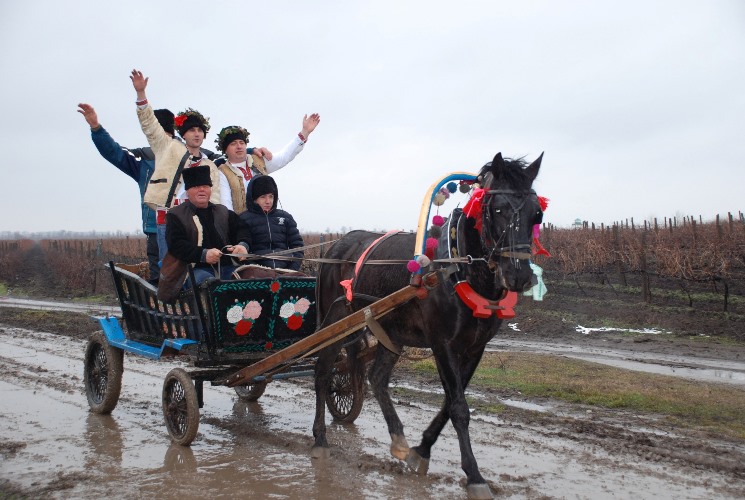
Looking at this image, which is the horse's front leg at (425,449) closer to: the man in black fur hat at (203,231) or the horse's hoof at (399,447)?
the horse's hoof at (399,447)

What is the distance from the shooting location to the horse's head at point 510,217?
470cm

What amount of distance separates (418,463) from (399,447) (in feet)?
1.33

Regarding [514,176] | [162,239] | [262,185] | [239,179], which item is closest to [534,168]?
[514,176]

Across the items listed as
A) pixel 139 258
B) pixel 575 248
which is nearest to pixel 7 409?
pixel 575 248

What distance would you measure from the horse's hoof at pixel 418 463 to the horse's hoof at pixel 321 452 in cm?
87

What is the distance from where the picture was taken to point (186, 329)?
677 cm

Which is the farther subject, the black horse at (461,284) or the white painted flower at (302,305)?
the white painted flower at (302,305)

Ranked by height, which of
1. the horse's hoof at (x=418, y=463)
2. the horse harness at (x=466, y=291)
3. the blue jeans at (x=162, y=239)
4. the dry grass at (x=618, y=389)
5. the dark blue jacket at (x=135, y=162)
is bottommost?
the dry grass at (x=618, y=389)

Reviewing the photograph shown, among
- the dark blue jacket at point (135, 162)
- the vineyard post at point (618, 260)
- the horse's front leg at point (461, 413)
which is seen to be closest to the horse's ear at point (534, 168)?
the horse's front leg at point (461, 413)

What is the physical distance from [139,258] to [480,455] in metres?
38.3

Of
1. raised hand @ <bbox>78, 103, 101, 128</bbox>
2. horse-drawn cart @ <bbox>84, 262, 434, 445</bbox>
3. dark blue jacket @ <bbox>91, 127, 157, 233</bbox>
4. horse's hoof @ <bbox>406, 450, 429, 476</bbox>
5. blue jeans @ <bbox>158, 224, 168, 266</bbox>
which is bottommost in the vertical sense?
horse's hoof @ <bbox>406, 450, 429, 476</bbox>

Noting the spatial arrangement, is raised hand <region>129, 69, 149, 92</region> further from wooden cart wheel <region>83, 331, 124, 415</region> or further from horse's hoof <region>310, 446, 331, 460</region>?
horse's hoof <region>310, 446, 331, 460</region>

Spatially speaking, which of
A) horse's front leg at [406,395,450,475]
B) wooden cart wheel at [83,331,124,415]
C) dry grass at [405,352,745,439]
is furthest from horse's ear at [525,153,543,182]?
wooden cart wheel at [83,331,124,415]

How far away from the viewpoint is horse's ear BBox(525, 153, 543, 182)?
505 cm
